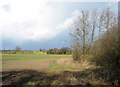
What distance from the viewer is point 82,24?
18.0 metres

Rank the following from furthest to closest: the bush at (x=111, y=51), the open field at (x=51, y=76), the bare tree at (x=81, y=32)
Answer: the bare tree at (x=81, y=32), the open field at (x=51, y=76), the bush at (x=111, y=51)

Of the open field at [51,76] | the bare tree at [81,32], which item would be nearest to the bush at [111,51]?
the open field at [51,76]

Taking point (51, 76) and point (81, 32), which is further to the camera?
point (81, 32)

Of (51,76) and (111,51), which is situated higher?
(111,51)

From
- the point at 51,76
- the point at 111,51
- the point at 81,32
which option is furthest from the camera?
the point at 81,32

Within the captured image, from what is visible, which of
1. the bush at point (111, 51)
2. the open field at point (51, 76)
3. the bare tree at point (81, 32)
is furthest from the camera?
the bare tree at point (81, 32)

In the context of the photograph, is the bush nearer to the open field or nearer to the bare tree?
the open field

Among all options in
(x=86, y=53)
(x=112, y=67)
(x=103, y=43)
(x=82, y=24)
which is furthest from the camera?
(x=82, y=24)

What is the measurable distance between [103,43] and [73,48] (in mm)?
11041

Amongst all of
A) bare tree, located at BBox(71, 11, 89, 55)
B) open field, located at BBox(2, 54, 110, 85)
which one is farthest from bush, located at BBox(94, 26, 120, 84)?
bare tree, located at BBox(71, 11, 89, 55)

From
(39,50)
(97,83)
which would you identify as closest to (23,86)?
(97,83)

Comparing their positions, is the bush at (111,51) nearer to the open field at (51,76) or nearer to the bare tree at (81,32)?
the open field at (51,76)

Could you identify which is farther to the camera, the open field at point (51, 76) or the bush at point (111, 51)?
the open field at point (51, 76)

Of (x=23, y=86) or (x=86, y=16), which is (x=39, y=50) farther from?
(x=23, y=86)
